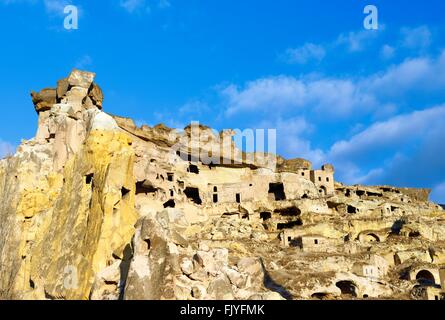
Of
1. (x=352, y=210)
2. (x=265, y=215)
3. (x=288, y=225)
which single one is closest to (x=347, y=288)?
(x=288, y=225)

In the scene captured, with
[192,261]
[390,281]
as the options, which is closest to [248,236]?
[390,281]

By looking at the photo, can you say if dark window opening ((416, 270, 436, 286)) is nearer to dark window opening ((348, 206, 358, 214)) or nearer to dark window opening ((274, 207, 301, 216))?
dark window opening ((274, 207, 301, 216))

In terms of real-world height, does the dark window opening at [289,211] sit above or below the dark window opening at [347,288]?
above

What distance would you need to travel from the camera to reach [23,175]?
216 ft

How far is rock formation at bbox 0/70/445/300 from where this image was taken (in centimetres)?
4050

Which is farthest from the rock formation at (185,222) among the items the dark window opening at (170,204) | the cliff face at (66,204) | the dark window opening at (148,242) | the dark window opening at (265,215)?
the dark window opening at (170,204)

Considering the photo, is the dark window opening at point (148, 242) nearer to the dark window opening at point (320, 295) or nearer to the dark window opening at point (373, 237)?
the dark window opening at point (320, 295)

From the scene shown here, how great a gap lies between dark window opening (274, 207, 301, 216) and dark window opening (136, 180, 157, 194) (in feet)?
49.8

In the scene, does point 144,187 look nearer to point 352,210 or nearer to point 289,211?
point 289,211

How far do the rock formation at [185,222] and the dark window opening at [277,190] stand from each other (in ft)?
1.45

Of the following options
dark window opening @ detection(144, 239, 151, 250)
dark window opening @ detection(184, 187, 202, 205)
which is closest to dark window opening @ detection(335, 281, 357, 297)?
dark window opening @ detection(144, 239, 151, 250)

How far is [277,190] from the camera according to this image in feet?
253

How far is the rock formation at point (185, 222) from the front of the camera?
1594 inches
